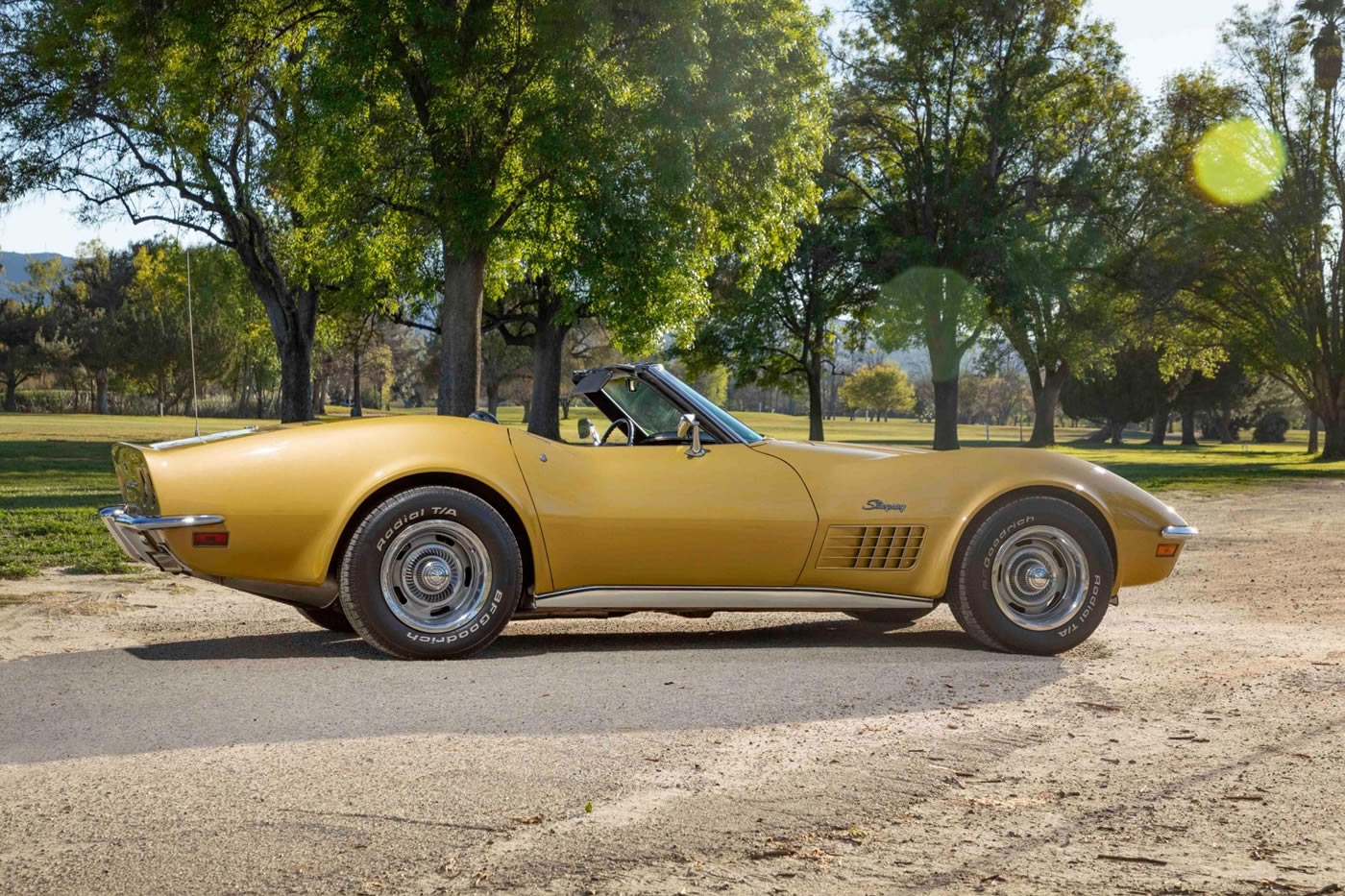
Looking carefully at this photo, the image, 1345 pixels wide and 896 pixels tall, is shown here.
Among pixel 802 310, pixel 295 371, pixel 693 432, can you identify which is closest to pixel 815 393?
pixel 802 310

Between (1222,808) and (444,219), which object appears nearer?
(1222,808)

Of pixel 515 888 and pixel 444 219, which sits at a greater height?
pixel 444 219

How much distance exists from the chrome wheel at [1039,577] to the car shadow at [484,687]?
0.26 m

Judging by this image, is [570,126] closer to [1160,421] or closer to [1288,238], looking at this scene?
[1288,238]

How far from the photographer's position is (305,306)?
3061cm

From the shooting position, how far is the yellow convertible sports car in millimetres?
5457

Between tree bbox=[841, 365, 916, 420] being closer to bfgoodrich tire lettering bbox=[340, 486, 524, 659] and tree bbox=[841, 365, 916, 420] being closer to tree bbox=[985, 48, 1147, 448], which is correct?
tree bbox=[985, 48, 1147, 448]

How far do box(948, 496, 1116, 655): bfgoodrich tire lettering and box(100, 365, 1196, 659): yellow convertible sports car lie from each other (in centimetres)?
1

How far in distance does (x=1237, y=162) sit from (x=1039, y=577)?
3878 centimetres

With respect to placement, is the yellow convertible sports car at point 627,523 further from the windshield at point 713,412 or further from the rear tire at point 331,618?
the rear tire at point 331,618

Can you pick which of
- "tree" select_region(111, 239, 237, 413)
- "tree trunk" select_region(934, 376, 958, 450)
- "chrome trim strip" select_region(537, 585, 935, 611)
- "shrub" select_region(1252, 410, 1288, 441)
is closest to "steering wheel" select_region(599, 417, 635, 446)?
"chrome trim strip" select_region(537, 585, 935, 611)

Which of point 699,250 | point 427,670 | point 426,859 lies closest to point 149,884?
point 426,859

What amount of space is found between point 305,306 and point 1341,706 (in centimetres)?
2873

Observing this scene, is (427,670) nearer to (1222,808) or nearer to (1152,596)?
(1222,808)
